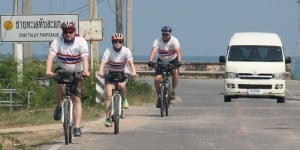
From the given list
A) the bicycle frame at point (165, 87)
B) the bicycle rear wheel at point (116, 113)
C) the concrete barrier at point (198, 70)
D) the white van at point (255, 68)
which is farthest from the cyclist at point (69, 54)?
the concrete barrier at point (198, 70)

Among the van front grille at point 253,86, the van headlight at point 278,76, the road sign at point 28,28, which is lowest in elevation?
the van front grille at point 253,86

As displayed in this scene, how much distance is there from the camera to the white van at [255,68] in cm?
2584

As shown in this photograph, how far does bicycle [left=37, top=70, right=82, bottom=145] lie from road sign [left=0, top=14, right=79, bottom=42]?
1338cm

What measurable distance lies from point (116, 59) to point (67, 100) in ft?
9.16

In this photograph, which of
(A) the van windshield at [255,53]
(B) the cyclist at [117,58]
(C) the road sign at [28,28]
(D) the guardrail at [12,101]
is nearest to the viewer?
(B) the cyclist at [117,58]

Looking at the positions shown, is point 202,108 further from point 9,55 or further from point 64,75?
point 64,75

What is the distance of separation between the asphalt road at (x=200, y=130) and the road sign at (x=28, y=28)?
4.47 meters

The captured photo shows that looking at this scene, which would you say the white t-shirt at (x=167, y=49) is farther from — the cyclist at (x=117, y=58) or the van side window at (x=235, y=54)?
the van side window at (x=235, y=54)

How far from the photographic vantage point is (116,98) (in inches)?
637

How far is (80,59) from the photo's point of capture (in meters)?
14.5

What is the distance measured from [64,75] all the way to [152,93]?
1649 centimetres

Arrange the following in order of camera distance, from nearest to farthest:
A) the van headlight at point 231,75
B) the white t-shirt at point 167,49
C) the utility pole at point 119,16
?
1. the white t-shirt at point 167,49
2. the van headlight at point 231,75
3. the utility pole at point 119,16

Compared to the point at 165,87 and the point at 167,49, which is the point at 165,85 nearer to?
the point at 165,87

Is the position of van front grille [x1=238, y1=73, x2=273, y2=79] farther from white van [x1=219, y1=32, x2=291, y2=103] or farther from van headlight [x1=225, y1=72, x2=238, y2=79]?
van headlight [x1=225, y1=72, x2=238, y2=79]
